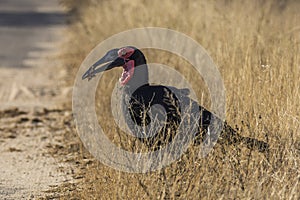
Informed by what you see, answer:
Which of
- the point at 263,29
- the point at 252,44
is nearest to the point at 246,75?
the point at 252,44

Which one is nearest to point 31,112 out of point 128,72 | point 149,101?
point 128,72

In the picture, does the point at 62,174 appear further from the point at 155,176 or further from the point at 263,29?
the point at 263,29

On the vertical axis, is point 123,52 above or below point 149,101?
above

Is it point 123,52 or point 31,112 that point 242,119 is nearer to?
point 123,52

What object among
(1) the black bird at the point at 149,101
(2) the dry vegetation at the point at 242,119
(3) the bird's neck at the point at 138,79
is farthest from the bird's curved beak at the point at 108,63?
(2) the dry vegetation at the point at 242,119

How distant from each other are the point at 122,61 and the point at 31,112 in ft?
13.9

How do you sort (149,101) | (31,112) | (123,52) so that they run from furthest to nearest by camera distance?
(31,112)
(123,52)
(149,101)

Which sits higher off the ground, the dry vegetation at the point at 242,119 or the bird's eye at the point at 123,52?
the bird's eye at the point at 123,52

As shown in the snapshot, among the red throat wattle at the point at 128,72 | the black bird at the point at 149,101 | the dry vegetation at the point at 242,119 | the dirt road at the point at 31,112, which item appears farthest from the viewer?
the dirt road at the point at 31,112

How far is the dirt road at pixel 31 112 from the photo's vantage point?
6.94m

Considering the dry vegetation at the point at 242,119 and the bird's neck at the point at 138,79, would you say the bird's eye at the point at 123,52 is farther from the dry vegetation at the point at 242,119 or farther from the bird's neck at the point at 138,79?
the dry vegetation at the point at 242,119

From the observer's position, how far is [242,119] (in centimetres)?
607

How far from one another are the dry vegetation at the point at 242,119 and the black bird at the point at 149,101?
0.14 metres

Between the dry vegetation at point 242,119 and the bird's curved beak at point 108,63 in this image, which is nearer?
the dry vegetation at point 242,119
